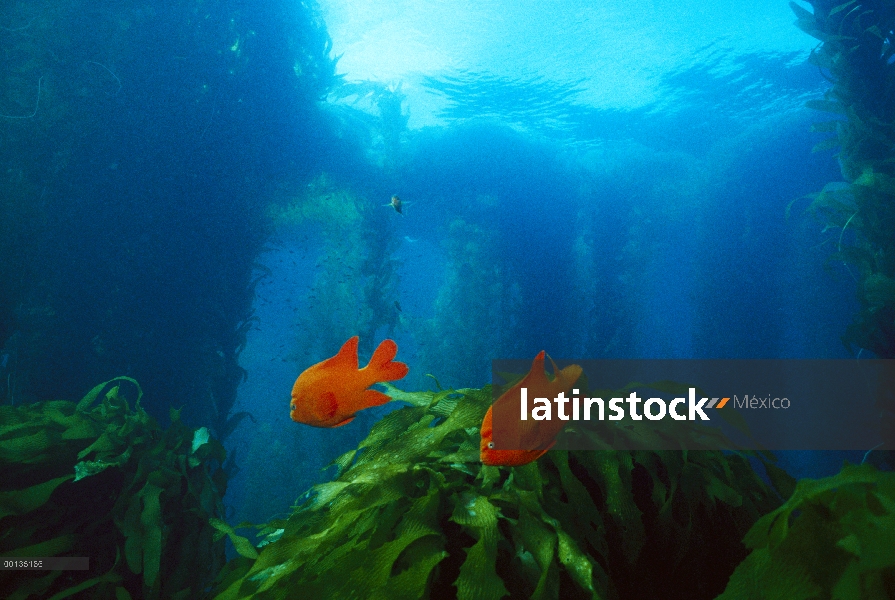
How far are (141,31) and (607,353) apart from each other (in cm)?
1633

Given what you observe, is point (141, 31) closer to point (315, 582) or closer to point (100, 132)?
point (100, 132)

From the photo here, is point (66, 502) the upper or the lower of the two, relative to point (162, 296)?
lower

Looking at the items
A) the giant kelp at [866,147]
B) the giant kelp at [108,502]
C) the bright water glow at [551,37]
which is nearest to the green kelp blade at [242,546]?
the giant kelp at [108,502]

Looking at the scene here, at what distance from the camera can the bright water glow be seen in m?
12.6

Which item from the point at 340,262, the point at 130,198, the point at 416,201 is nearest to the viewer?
the point at 130,198

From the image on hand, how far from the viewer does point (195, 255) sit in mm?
7824

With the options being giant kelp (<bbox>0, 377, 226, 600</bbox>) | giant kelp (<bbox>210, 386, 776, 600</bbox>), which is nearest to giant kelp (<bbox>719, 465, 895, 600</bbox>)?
giant kelp (<bbox>210, 386, 776, 600</bbox>)

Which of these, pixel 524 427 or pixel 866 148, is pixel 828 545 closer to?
pixel 524 427

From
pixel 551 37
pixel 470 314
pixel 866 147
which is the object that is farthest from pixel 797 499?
pixel 551 37

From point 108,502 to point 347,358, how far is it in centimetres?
241

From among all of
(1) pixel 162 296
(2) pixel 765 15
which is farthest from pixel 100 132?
(2) pixel 765 15

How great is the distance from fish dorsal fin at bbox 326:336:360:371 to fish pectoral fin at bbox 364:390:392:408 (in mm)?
164

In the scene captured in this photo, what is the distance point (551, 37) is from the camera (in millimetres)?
13898

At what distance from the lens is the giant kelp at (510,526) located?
117cm
